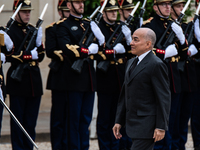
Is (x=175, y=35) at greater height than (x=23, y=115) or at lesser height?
greater

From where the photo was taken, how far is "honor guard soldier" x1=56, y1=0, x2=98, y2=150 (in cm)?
593

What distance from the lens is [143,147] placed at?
13.7 ft

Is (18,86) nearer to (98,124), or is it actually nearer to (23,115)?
(23,115)

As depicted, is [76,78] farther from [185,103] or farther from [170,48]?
[185,103]

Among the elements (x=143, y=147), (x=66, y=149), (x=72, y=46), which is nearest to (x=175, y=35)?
(x=72, y=46)

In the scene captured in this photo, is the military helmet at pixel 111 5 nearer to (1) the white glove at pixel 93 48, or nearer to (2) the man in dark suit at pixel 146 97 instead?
(1) the white glove at pixel 93 48

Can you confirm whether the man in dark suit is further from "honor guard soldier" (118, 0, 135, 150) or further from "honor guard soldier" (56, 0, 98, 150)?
"honor guard soldier" (118, 0, 135, 150)

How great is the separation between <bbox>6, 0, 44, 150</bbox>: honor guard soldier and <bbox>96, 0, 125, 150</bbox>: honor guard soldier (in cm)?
87

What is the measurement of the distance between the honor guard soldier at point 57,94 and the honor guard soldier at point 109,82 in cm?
50

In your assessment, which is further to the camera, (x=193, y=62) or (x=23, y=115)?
(x=193, y=62)

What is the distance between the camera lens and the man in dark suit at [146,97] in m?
4.13

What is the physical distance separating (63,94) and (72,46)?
94 cm

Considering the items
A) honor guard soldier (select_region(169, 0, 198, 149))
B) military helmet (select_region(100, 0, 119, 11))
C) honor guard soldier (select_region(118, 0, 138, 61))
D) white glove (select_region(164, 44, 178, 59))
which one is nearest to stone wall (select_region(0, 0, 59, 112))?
honor guard soldier (select_region(118, 0, 138, 61))

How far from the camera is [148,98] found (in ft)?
13.8
